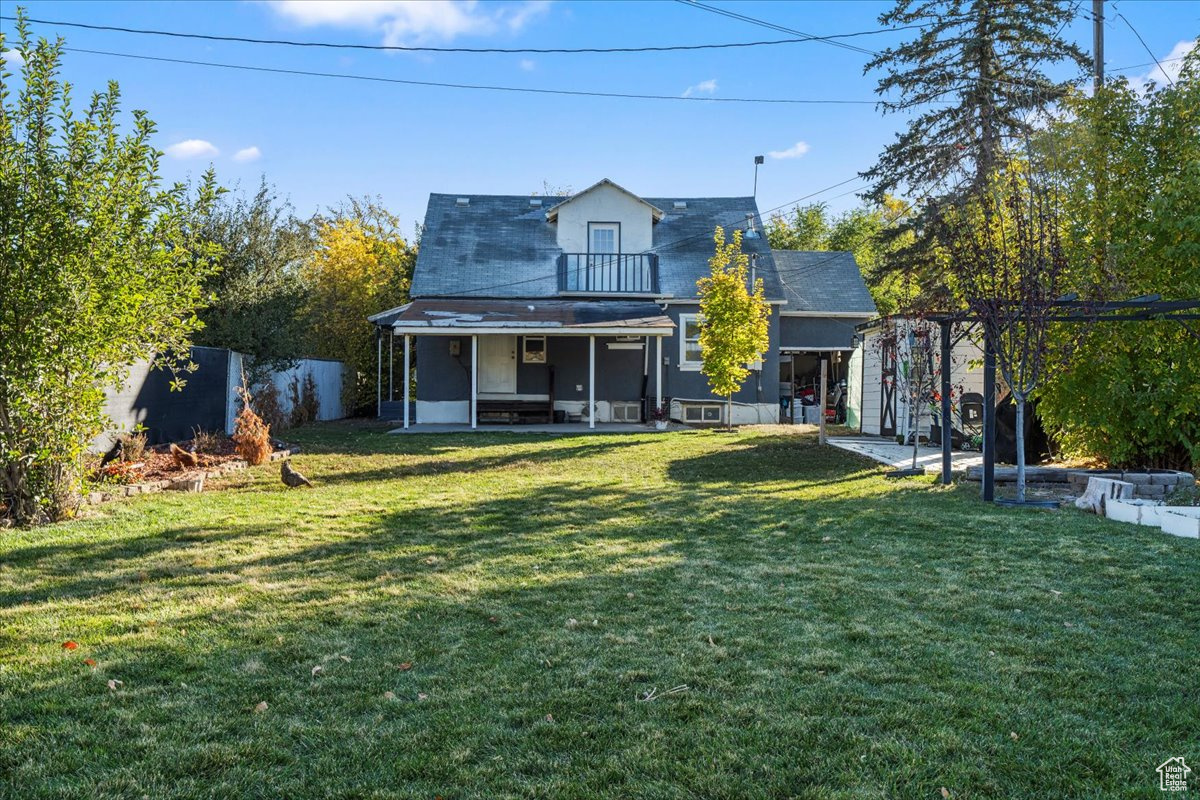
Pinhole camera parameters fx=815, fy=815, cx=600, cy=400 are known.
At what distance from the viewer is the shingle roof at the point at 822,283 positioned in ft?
78.8

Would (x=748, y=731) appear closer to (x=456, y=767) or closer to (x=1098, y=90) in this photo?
(x=456, y=767)

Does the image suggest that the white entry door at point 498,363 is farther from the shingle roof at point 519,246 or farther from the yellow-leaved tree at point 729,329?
the yellow-leaved tree at point 729,329

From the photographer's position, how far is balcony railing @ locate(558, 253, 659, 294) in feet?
68.5

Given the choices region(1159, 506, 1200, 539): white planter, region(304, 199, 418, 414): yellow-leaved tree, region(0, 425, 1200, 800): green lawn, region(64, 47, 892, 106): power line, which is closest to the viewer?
region(0, 425, 1200, 800): green lawn

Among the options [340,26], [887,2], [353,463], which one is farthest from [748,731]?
[887,2]

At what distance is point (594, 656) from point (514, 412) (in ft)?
51.2

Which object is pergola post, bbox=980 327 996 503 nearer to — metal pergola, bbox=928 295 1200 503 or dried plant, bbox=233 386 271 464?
metal pergola, bbox=928 295 1200 503

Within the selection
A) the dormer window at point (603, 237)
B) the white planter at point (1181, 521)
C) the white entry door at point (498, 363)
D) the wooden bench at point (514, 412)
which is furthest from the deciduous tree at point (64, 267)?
the dormer window at point (603, 237)

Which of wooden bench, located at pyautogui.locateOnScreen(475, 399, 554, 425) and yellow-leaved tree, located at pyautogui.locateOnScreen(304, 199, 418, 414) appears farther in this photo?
yellow-leaved tree, located at pyautogui.locateOnScreen(304, 199, 418, 414)

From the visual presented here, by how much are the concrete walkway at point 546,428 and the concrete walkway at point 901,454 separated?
4.24 metres

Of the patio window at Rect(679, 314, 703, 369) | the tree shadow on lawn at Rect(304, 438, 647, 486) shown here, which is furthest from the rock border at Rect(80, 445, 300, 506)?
the patio window at Rect(679, 314, 703, 369)

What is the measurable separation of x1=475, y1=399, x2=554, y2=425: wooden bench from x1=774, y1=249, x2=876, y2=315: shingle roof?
27.0ft

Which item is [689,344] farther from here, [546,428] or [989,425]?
[989,425]

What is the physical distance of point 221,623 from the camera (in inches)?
172
